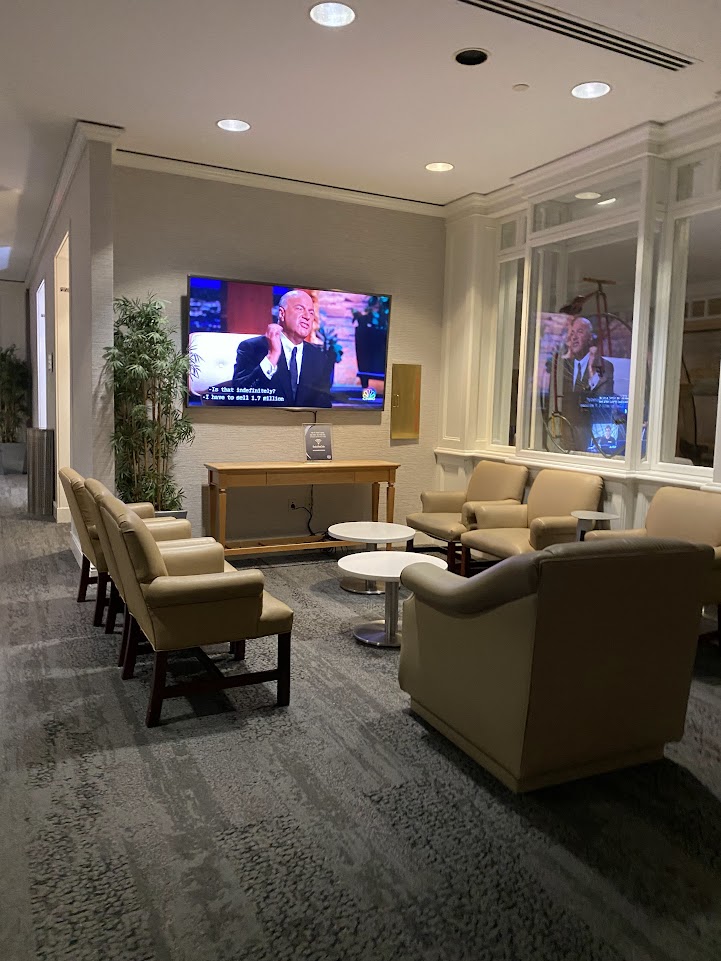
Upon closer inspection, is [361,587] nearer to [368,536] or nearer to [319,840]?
[368,536]

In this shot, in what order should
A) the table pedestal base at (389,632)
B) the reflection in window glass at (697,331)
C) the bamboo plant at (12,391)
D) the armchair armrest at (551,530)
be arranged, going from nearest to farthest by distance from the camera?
the table pedestal base at (389,632) → the reflection in window glass at (697,331) → the armchair armrest at (551,530) → the bamboo plant at (12,391)

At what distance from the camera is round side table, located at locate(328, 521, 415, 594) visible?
445 cm

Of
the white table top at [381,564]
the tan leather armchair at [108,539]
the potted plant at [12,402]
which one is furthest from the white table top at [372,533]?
the potted plant at [12,402]

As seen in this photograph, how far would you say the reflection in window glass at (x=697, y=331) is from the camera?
4.69 m

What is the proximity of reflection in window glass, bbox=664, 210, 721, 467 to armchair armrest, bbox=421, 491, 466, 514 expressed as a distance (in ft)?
5.65

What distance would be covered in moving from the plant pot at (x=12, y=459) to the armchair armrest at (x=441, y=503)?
8.07 metres

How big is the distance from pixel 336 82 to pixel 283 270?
2.15 m

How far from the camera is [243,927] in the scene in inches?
73.5

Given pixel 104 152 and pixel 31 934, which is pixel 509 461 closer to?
pixel 104 152

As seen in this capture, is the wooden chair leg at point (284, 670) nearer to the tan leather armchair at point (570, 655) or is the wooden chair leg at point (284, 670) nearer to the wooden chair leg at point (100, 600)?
the tan leather armchair at point (570, 655)

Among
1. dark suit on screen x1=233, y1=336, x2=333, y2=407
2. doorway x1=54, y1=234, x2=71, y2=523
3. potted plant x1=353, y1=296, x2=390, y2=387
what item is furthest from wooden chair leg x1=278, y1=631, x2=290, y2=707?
doorway x1=54, y1=234, x2=71, y2=523

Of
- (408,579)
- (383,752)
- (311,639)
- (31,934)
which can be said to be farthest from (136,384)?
(31,934)

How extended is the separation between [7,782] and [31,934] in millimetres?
803

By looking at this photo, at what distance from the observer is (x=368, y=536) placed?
4.52 metres
